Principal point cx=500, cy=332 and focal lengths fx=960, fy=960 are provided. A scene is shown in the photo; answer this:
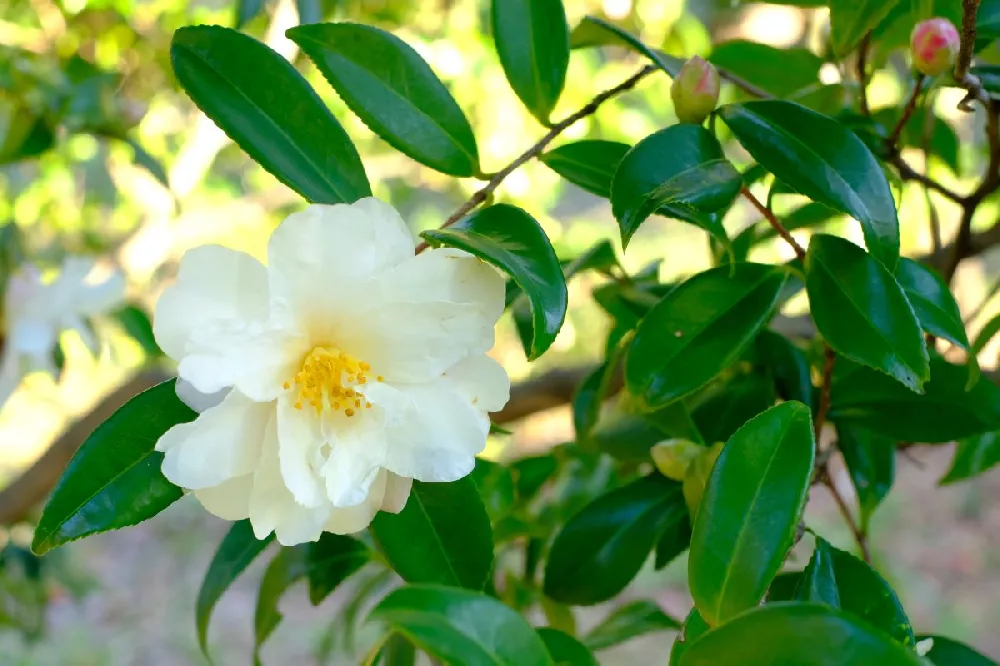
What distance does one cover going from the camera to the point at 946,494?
273 cm

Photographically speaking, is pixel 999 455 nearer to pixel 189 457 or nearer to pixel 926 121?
pixel 926 121

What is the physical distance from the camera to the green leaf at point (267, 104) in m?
0.46

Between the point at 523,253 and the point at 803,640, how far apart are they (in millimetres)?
178

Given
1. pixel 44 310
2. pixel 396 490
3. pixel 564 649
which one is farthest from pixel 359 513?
pixel 44 310

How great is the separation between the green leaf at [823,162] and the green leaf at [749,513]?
0.10 m

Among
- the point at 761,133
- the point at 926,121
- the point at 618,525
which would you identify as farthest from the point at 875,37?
the point at 618,525

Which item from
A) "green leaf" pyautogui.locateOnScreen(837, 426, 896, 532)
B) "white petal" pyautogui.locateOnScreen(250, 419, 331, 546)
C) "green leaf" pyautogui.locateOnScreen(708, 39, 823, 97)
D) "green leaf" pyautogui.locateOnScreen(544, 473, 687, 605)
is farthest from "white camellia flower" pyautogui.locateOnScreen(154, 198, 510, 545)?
"green leaf" pyautogui.locateOnScreen(708, 39, 823, 97)

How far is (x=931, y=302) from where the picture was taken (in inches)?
19.9

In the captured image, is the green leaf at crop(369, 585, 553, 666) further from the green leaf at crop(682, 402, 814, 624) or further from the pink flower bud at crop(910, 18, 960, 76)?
the pink flower bud at crop(910, 18, 960, 76)

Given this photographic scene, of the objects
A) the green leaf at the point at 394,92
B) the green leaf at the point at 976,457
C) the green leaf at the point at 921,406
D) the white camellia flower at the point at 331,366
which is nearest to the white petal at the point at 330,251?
the white camellia flower at the point at 331,366

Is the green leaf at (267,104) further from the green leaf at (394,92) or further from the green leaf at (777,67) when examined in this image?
the green leaf at (777,67)

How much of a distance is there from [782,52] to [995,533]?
7.32 feet

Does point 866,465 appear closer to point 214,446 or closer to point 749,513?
point 749,513

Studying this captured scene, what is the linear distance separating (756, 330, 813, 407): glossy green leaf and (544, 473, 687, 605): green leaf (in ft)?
0.29
